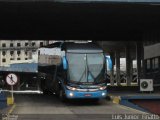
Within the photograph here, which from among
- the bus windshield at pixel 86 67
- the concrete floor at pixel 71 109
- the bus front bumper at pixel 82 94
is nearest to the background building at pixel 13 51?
the concrete floor at pixel 71 109

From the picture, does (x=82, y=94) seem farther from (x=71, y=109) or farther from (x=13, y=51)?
(x=13, y=51)

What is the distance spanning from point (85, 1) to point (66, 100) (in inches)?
249

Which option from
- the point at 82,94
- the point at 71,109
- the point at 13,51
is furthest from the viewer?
the point at 13,51

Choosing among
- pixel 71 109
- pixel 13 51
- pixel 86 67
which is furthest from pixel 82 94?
pixel 13 51

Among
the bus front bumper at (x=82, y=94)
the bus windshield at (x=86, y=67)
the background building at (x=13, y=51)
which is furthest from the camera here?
the background building at (x=13, y=51)

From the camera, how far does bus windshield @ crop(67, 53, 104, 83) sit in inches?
1070

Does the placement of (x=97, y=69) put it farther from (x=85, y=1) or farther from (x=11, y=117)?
(x=11, y=117)

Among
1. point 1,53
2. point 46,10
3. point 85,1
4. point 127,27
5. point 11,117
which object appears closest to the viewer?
point 11,117

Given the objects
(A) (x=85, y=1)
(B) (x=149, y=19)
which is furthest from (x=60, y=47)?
(B) (x=149, y=19)

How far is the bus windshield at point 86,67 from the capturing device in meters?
27.2

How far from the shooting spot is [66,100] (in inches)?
1161

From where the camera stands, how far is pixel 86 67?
27.4m

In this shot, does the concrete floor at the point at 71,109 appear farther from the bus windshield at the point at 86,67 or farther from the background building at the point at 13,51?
the background building at the point at 13,51

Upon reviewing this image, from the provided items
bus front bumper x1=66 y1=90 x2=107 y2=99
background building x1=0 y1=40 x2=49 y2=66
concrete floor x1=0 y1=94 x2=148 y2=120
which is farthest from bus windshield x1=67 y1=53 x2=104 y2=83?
background building x1=0 y1=40 x2=49 y2=66
